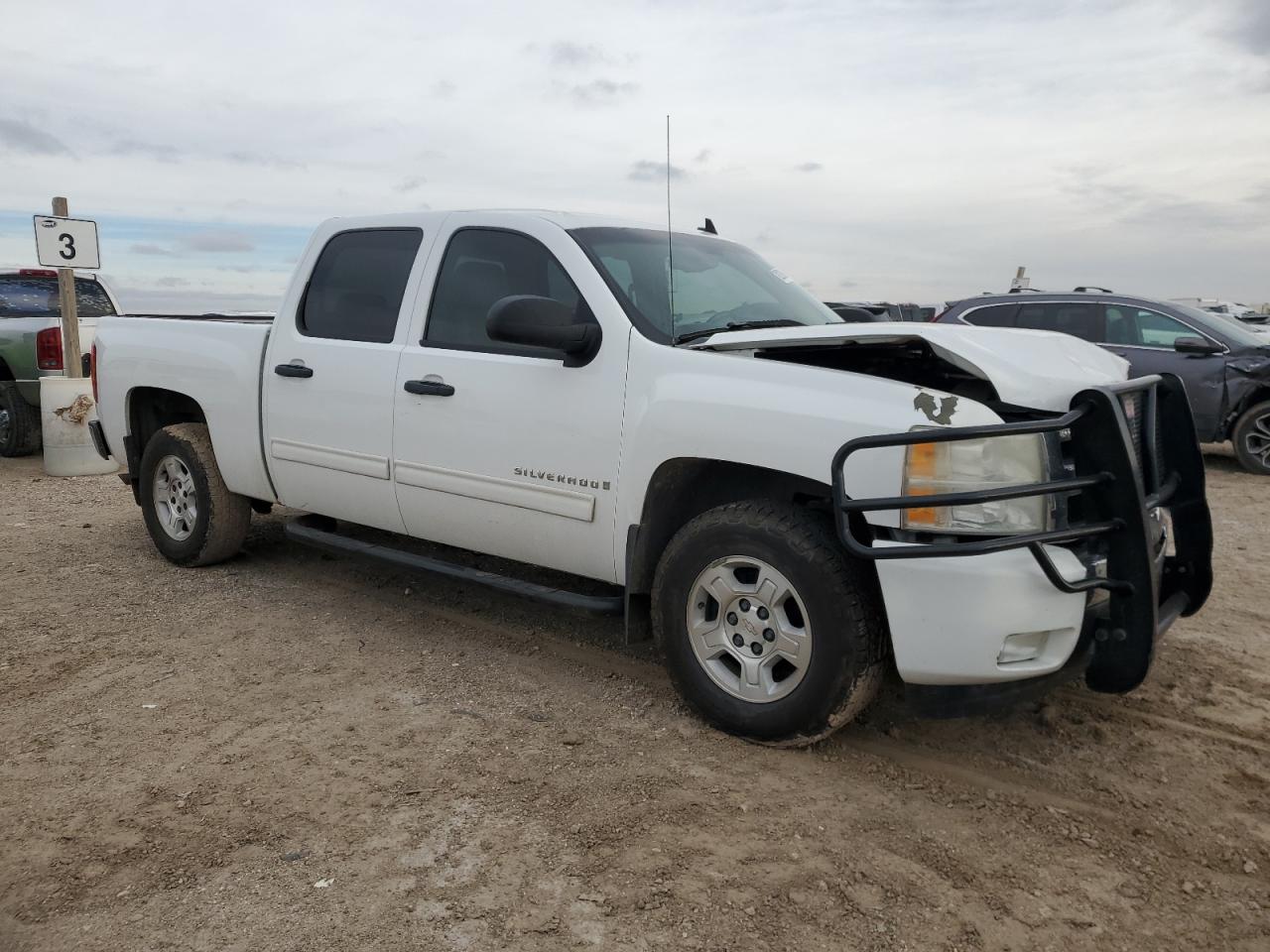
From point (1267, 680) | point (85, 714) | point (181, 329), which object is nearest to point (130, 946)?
point (85, 714)

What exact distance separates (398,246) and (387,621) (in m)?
1.82

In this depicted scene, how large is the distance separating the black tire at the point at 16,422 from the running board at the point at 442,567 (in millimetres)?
6401

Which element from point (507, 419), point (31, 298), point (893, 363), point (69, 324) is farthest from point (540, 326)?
point (31, 298)

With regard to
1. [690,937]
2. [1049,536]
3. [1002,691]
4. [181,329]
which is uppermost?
[181,329]

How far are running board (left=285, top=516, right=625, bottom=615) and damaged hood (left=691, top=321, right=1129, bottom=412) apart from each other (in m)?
1.13

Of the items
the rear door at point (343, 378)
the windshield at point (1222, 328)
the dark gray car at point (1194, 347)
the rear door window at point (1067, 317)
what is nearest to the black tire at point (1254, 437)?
the dark gray car at point (1194, 347)

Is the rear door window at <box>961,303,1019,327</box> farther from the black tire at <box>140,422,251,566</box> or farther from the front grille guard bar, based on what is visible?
the front grille guard bar

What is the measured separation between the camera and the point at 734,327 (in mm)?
4141

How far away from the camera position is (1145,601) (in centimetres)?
304

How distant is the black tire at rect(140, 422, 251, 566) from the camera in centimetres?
563

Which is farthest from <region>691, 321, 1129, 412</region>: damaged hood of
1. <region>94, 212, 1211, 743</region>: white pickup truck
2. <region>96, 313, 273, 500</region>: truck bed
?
<region>96, 313, 273, 500</region>: truck bed

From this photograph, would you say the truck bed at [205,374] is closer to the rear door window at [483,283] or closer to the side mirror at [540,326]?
the rear door window at [483,283]

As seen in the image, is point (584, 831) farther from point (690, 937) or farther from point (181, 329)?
point (181, 329)

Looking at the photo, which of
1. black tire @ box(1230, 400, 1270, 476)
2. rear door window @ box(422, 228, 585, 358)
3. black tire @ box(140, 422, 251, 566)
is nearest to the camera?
rear door window @ box(422, 228, 585, 358)
